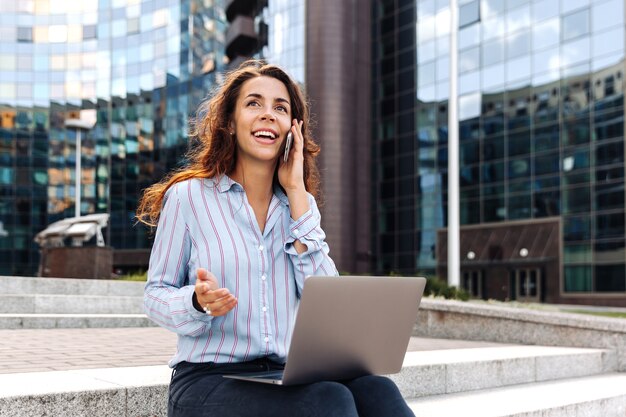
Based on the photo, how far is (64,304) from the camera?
9.44 m

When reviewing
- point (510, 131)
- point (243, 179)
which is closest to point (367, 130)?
point (510, 131)

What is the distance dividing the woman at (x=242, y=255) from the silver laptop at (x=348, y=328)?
0.22 ft

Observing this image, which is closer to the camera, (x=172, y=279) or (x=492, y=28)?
(x=172, y=279)

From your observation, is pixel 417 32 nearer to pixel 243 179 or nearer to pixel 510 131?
pixel 510 131

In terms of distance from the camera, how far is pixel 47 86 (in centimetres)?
5516

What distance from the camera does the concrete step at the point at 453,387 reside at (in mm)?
2893

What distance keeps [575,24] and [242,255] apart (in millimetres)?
32676

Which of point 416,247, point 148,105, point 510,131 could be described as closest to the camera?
point 510,131

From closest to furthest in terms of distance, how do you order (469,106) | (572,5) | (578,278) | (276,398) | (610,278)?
(276,398) < (610,278) < (578,278) < (572,5) < (469,106)

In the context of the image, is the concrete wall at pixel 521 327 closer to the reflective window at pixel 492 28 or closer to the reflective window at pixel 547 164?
the reflective window at pixel 547 164

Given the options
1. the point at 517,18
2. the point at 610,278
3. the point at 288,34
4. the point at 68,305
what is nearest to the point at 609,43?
the point at 517,18

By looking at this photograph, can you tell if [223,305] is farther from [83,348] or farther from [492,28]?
[492,28]

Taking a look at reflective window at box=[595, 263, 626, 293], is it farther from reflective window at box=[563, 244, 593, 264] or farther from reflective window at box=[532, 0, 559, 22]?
reflective window at box=[532, 0, 559, 22]

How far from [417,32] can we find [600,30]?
11.8m
